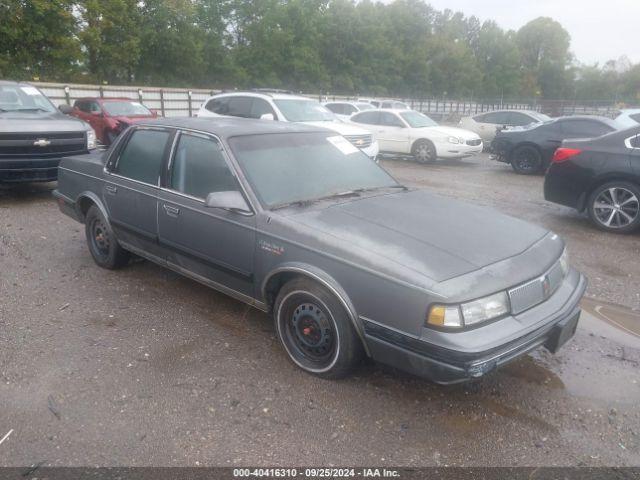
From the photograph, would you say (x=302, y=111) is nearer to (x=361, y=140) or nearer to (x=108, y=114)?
(x=361, y=140)

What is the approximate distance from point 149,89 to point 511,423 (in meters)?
22.7

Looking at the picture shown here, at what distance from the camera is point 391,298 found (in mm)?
2855

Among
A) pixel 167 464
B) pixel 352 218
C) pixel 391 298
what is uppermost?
pixel 352 218

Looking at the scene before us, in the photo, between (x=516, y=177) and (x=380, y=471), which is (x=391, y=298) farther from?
(x=516, y=177)

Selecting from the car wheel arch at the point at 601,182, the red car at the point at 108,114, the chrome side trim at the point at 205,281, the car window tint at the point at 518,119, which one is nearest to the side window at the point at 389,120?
the car window tint at the point at 518,119

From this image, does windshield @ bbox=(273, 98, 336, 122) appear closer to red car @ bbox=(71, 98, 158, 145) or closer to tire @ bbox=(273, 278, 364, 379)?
red car @ bbox=(71, 98, 158, 145)

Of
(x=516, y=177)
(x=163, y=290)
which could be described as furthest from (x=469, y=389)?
(x=516, y=177)

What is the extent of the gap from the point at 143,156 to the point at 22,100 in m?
5.70

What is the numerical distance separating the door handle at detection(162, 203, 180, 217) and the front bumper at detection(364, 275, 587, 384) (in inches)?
77.8

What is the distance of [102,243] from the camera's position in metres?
5.30

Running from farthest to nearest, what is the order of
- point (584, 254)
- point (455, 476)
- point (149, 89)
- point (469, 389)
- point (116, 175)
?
point (149, 89)
point (584, 254)
point (116, 175)
point (469, 389)
point (455, 476)

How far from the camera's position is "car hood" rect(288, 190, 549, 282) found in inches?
116

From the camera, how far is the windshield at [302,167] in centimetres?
377

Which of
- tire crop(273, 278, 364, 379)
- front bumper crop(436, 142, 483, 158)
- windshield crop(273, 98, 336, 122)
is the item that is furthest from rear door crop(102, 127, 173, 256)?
front bumper crop(436, 142, 483, 158)
